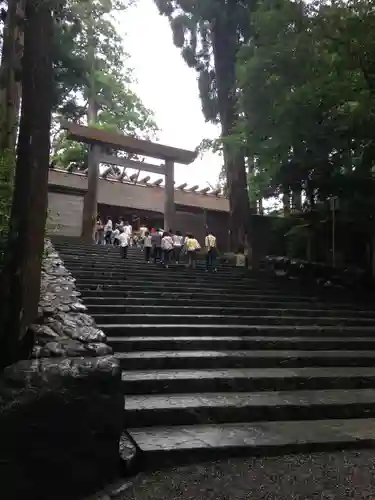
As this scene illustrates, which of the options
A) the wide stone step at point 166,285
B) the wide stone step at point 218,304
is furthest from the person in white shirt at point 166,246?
the wide stone step at point 218,304

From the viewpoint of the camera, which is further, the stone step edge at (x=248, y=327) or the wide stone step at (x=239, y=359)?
the stone step edge at (x=248, y=327)

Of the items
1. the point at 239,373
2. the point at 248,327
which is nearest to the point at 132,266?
the point at 248,327

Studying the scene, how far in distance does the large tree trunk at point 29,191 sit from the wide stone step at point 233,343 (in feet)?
5.40

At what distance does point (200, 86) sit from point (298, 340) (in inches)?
517

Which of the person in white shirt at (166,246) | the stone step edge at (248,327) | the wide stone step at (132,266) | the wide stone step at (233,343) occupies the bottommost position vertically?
the wide stone step at (233,343)

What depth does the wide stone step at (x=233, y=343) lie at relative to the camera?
229 inches

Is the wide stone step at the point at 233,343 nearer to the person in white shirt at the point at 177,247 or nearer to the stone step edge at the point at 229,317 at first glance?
the stone step edge at the point at 229,317

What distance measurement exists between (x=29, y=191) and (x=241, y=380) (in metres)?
2.91

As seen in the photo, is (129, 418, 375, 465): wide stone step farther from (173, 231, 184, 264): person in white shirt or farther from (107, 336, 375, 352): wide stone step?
(173, 231, 184, 264): person in white shirt

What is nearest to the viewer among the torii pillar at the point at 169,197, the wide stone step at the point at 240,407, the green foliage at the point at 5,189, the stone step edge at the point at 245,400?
the wide stone step at the point at 240,407

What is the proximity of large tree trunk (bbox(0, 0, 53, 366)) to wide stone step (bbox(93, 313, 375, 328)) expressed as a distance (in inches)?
92.3

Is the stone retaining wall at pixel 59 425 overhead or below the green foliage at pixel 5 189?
below

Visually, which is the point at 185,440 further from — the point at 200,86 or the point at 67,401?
the point at 200,86

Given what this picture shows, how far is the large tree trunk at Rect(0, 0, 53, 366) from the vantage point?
3.88 meters
